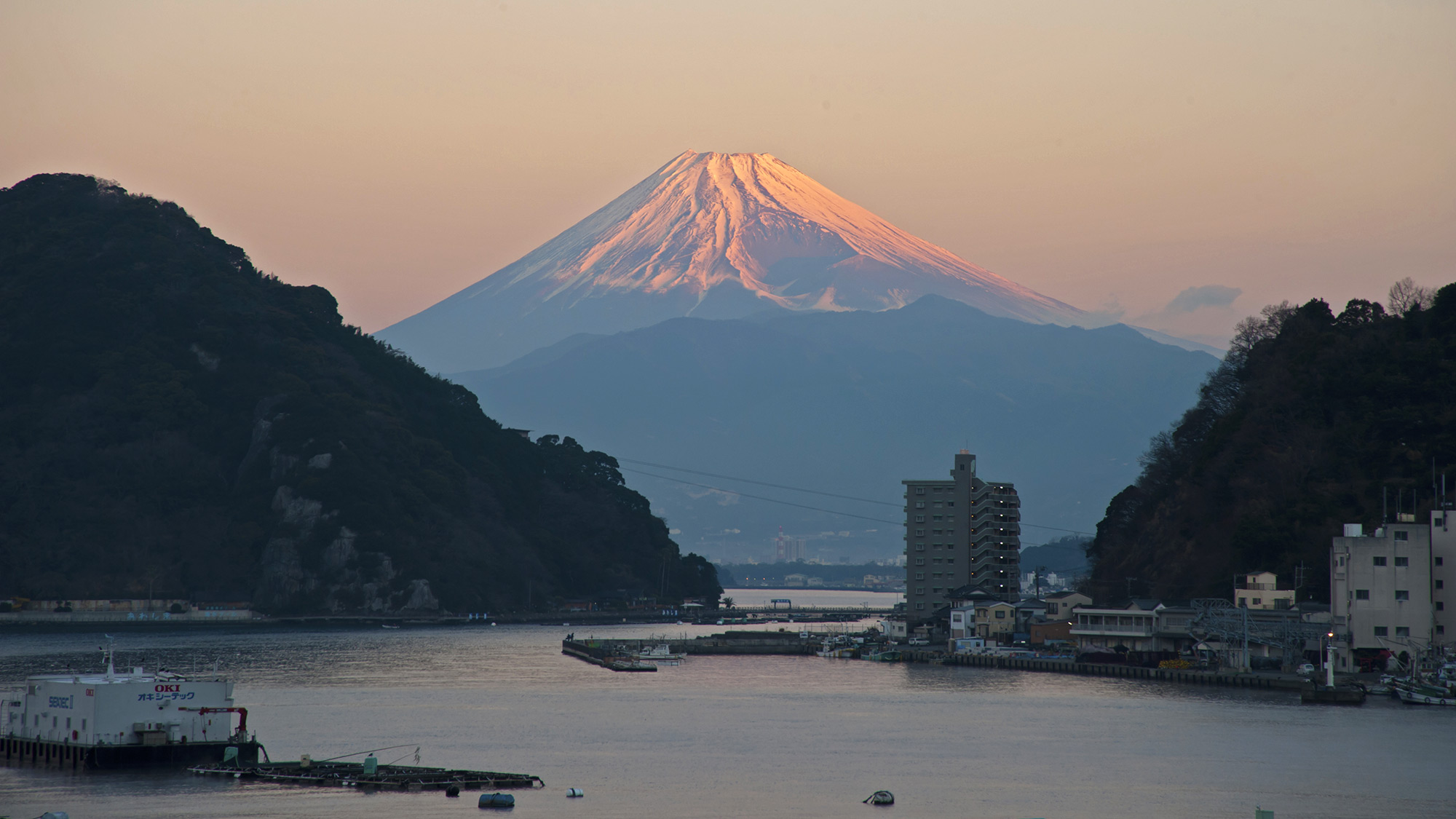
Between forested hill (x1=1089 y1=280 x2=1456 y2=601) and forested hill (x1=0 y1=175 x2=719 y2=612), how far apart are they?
5777 centimetres

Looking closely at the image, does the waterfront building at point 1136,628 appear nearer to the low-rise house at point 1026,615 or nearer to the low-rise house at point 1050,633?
the low-rise house at point 1050,633

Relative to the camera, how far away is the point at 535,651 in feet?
278

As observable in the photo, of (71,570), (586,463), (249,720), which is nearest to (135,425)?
(71,570)

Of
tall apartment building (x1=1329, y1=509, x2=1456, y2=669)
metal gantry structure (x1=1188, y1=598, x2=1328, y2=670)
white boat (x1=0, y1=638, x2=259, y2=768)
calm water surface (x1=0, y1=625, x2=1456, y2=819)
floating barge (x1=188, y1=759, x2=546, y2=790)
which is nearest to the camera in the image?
calm water surface (x1=0, y1=625, x2=1456, y2=819)

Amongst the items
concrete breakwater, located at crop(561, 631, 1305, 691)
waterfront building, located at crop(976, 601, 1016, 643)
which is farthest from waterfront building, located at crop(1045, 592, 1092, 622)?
concrete breakwater, located at crop(561, 631, 1305, 691)

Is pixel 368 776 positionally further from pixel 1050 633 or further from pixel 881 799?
pixel 1050 633

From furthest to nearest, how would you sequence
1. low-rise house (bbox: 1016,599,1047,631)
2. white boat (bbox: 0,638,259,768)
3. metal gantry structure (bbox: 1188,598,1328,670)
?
low-rise house (bbox: 1016,599,1047,631) < metal gantry structure (bbox: 1188,598,1328,670) < white boat (bbox: 0,638,259,768)

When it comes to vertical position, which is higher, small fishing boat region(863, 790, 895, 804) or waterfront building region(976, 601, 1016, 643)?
waterfront building region(976, 601, 1016, 643)

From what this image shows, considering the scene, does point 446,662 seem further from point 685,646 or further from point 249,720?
point 249,720

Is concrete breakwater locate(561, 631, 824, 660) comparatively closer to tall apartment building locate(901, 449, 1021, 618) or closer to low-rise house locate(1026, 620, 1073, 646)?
tall apartment building locate(901, 449, 1021, 618)

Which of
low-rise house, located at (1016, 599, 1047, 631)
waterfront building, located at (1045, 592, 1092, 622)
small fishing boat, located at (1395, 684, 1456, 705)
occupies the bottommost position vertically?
small fishing boat, located at (1395, 684, 1456, 705)

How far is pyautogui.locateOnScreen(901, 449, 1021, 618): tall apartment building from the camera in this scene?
94750mm

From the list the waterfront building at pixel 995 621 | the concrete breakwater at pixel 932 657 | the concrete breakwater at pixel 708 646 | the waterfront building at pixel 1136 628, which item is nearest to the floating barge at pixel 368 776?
the concrete breakwater at pixel 932 657

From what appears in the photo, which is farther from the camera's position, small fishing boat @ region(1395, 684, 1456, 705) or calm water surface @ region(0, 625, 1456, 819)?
small fishing boat @ region(1395, 684, 1456, 705)
